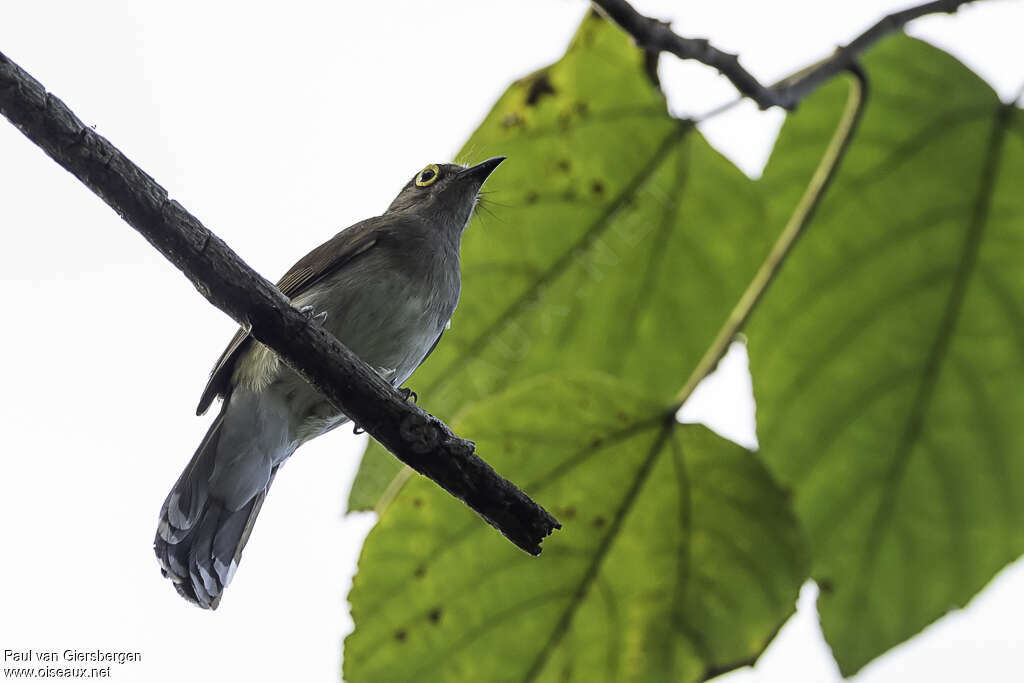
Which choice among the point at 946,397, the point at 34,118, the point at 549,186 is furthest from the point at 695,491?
the point at 34,118

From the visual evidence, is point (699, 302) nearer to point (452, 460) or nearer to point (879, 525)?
point (879, 525)

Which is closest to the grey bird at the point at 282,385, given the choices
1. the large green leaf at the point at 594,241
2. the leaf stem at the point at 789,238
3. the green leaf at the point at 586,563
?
the large green leaf at the point at 594,241

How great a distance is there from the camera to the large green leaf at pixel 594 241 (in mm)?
2848

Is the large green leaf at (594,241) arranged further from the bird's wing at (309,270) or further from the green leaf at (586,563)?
the bird's wing at (309,270)

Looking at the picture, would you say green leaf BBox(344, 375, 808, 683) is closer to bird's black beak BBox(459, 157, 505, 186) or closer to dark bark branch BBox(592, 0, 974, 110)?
dark bark branch BBox(592, 0, 974, 110)

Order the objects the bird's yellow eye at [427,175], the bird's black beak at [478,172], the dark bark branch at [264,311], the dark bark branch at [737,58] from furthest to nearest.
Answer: the bird's yellow eye at [427,175] < the bird's black beak at [478,172] < the dark bark branch at [737,58] < the dark bark branch at [264,311]

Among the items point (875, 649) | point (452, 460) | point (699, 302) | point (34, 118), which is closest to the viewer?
point (34, 118)

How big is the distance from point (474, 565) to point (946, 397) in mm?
1244

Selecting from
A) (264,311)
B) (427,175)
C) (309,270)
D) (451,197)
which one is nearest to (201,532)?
(309,270)

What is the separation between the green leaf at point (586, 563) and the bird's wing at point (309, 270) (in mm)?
1729

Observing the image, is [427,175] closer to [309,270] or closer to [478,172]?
[478,172]

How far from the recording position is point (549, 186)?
2973mm

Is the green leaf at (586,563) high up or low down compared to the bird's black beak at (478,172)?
down

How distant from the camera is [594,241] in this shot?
2992 mm
